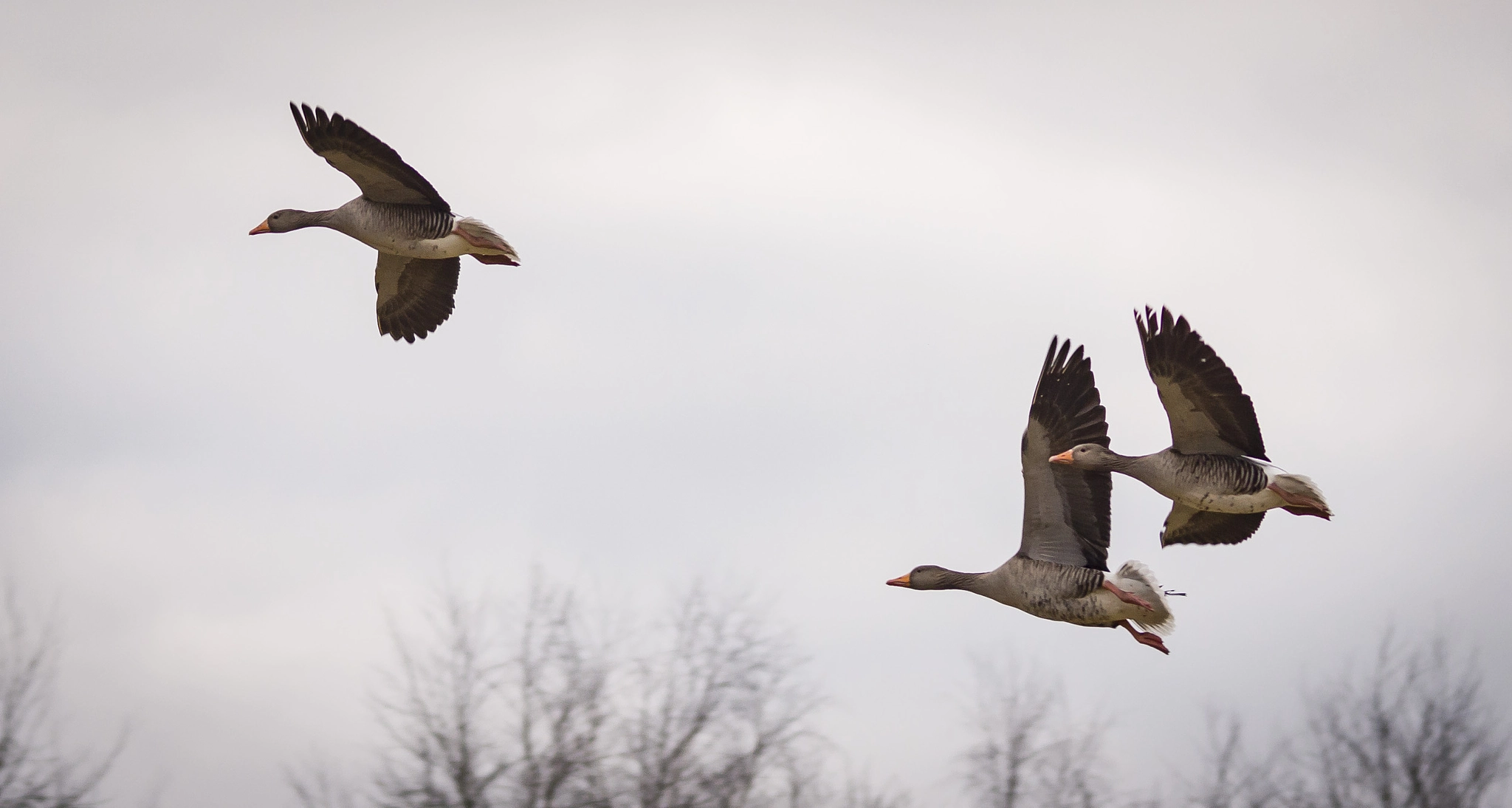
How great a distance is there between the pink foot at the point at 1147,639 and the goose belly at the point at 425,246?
758 centimetres

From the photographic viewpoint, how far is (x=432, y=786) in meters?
17.2

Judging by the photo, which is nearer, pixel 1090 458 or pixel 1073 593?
pixel 1073 593

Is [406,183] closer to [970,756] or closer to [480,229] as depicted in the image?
[480,229]

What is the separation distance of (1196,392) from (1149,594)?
1941 millimetres

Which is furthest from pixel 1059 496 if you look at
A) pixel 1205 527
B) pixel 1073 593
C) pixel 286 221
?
pixel 286 221

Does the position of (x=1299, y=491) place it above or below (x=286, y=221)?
below

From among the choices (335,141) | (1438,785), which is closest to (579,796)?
(335,141)

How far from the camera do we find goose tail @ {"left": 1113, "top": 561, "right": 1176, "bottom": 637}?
16.9 metres

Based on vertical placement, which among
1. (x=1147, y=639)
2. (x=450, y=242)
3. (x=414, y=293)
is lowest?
(x=1147, y=639)

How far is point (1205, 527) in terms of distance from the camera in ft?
61.9

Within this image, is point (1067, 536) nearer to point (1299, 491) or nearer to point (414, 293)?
point (1299, 491)

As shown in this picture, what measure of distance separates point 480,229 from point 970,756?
7.30 m

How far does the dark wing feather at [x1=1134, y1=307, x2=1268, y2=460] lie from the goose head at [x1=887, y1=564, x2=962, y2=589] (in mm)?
Result: 2568

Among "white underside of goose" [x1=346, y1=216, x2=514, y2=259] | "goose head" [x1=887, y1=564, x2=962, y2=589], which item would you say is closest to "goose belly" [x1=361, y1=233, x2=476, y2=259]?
"white underside of goose" [x1=346, y1=216, x2=514, y2=259]
